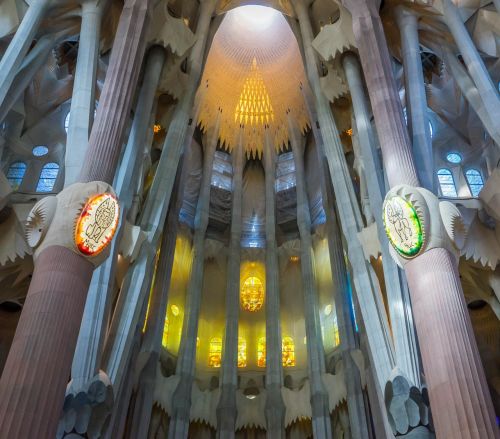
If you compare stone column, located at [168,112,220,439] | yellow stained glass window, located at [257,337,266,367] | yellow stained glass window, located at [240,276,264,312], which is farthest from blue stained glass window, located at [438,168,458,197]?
stone column, located at [168,112,220,439]

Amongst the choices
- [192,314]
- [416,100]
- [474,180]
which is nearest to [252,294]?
[192,314]

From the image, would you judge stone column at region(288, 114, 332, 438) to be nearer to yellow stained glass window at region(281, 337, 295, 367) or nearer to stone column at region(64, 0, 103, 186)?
yellow stained glass window at region(281, 337, 295, 367)

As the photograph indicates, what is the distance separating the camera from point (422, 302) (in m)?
10.8

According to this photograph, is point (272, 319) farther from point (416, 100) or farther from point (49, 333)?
point (49, 333)

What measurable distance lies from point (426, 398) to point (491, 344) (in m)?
9.97

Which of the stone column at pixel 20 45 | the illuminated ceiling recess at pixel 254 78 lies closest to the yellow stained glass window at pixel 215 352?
the illuminated ceiling recess at pixel 254 78

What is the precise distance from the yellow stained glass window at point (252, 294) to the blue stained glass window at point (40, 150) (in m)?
10.0

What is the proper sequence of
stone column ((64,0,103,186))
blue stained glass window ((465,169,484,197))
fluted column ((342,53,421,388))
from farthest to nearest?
blue stained glass window ((465,169,484,197))
stone column ((64,0,103,186))
fluted column ((342,53,421,388))

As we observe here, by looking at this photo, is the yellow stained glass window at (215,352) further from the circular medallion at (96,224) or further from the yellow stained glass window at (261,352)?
the circular medallion at (96,224)

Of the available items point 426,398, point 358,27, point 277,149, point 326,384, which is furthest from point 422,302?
point 277,149

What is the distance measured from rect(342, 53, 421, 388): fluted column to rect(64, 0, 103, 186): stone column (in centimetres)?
774

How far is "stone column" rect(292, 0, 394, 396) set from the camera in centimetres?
1408

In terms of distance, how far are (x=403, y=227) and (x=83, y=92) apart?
891 cm

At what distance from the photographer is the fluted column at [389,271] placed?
1300 cm
